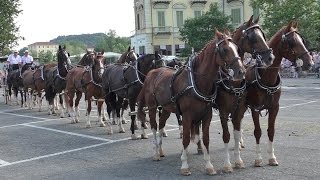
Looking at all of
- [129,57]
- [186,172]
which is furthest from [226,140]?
[129,57]

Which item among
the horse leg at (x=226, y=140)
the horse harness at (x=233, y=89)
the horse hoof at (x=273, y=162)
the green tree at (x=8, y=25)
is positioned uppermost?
the green tree at (x=8, y=25)

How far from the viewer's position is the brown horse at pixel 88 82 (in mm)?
14078

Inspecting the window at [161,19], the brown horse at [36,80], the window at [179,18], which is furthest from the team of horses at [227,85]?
the window at [179,18]

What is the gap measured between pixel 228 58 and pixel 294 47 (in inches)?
59.9

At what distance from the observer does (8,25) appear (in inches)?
1444

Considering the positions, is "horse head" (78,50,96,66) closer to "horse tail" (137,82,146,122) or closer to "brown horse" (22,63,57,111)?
"brown horse" (22,63,57,111)

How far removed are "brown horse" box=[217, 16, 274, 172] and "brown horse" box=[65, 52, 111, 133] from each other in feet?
18.8

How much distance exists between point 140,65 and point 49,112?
25.9 ft

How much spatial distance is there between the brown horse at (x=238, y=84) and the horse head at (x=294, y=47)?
18.2 inches

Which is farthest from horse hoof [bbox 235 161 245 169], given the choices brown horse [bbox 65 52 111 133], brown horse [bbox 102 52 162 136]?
brown horse [bbox 65 52 111 133]

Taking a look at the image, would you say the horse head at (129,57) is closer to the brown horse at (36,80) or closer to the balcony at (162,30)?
the brown horse at (36,80)

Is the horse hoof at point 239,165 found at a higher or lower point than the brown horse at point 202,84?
lower

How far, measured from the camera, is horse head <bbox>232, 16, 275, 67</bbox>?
757 centimetres

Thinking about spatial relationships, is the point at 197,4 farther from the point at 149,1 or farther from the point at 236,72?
the point at 236,72
